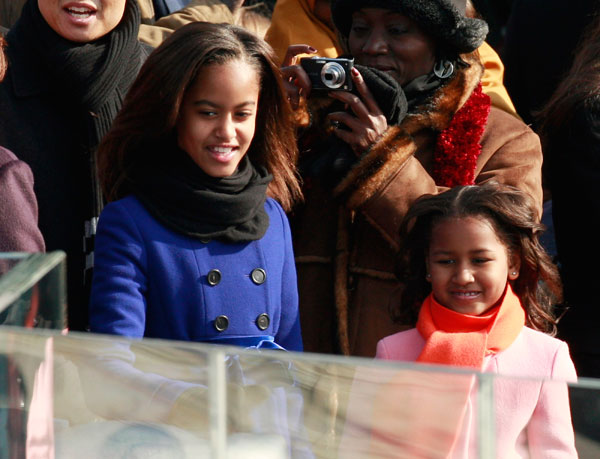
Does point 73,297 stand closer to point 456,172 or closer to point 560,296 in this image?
point 456,172

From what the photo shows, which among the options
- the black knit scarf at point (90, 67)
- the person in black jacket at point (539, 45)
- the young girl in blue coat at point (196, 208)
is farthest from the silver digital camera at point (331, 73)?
the person in black jacket at point (539, 45)

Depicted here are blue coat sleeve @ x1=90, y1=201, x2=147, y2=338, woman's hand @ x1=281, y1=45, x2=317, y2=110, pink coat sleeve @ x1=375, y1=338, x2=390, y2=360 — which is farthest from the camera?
woman's hand @ x1=281, y1=45, x2=317, y2=110

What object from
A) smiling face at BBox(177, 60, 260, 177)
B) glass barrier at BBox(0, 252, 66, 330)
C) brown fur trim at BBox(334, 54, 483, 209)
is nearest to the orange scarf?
brown fur trim at BBox(334, 54, 483, 209)

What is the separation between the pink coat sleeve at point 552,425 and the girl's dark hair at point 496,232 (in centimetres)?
78

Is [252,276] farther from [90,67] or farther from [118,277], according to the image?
[90,67]

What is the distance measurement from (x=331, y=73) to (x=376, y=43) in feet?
0.62

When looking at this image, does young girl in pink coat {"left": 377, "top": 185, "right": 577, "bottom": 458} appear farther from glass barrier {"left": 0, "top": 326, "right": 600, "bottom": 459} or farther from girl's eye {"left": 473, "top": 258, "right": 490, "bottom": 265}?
glass barrier {"left": 0, "top": 326, "right": 600, "bottom": 459}

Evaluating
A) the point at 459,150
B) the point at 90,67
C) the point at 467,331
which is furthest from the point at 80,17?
the point at 467,331

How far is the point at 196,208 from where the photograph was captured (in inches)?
Result: 93.3

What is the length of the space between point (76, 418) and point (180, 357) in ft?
0.59

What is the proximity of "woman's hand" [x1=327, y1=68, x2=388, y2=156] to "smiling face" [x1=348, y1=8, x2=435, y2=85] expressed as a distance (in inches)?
5.9

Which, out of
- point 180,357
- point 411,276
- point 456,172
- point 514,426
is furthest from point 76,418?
point 456,172

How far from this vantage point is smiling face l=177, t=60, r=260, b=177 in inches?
94.9

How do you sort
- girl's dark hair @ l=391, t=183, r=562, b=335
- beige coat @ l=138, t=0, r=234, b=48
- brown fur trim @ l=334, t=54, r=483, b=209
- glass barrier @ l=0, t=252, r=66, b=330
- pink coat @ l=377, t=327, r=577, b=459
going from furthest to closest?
beige coat @ l=138, t=0, r=234, b=48 → brown fur trim @ l=334, t=54, r=483, b=209 → girl's dark hair @ l=391, t=183, r=562, b=335 → glass barrier @ l=0, t=252, r=66, b=330 → pink coat @ l=377, t=327, r=577, b=459
